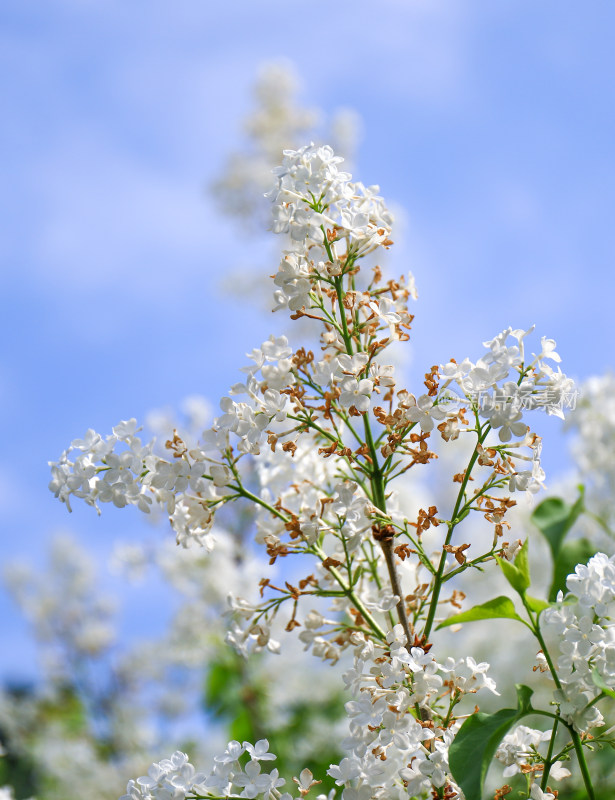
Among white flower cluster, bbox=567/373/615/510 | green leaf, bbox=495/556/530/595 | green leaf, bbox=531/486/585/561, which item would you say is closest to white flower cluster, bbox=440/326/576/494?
green leaf, bbox=495/556/530/595

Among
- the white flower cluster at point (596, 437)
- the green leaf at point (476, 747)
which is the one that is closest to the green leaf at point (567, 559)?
the green leaf at point (476, 747)

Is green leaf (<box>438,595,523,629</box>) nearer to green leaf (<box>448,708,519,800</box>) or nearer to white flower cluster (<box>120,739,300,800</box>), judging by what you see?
green leaf (<box>448,708,519,800</box>)

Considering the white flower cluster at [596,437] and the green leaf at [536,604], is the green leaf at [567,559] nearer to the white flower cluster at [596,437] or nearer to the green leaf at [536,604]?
A: the green leaf at [536,604]

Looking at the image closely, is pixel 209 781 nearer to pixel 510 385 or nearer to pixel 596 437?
pixel 510 385

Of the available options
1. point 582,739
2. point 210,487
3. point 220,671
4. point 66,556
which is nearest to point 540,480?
point 582,739

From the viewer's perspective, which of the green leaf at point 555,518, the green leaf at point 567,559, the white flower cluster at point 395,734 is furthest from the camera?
the green leaf at point 555,518

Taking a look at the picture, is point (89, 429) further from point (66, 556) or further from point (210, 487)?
point (66, 556)
